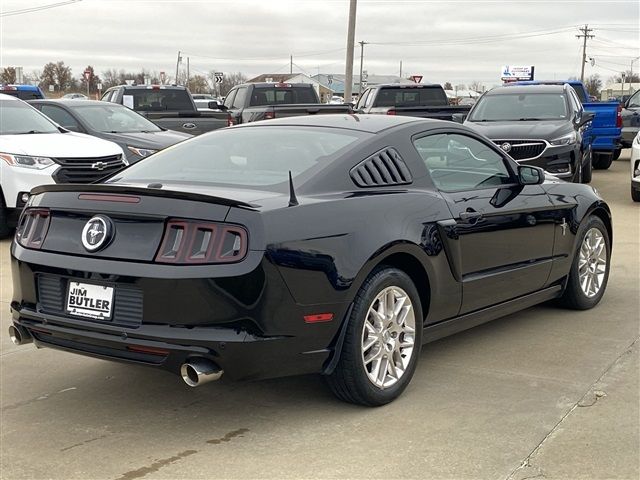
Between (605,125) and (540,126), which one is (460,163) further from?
(605,125)

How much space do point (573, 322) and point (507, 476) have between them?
2.78 m

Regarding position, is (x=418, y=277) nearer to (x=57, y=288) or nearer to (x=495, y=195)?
(x=495, y=195)

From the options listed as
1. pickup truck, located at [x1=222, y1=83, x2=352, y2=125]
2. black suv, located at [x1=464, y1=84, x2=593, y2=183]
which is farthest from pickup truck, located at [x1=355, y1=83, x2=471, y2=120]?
black suv, located at [x1=464, y1=84, x2=593, y2=183]

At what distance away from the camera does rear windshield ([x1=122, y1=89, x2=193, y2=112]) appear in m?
17.6

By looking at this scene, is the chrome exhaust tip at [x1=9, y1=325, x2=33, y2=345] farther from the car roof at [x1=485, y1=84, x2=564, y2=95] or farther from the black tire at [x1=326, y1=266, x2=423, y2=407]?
the car roof at [x1=485, y1=84, x2=564, y2=95]

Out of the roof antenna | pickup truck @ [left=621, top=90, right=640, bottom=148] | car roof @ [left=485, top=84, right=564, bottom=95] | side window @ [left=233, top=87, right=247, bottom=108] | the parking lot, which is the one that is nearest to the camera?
the parking lot

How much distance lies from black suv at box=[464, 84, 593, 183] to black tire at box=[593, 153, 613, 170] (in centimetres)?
364

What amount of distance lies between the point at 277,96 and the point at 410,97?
2975mm

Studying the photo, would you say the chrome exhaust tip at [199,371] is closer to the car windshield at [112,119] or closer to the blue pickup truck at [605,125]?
the car windshield at [112,119]

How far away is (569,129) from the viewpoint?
12406 millimetres

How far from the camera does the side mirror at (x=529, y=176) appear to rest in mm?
5566

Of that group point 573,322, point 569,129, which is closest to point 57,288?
point 573,322

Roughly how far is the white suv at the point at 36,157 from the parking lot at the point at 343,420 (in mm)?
4421

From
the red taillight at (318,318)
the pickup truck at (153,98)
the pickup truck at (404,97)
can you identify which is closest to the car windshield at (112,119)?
the pickup truck at (153,98)
